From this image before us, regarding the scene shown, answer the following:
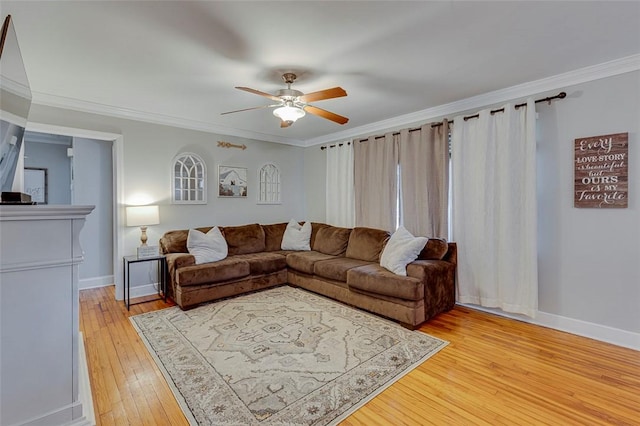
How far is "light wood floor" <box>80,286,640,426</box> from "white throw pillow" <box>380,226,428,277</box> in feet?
2.45

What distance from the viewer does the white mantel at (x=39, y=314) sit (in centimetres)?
135

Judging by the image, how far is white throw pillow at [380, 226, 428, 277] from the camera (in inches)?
130

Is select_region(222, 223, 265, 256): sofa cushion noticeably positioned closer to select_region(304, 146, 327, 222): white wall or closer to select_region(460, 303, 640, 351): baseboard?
select_region(304, 146, 327, 222): white wall

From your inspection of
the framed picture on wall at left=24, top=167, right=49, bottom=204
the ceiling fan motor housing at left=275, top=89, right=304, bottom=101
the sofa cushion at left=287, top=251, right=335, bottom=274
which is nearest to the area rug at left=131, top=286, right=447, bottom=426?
the sofa cushion at left=287, top=251, right=335, bottom=274

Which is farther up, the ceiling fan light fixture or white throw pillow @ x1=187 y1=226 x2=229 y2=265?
the ceiling fan light fixture

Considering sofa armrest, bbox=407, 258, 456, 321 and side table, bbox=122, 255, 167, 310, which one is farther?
side table, bbox=122, 255, 167, 310

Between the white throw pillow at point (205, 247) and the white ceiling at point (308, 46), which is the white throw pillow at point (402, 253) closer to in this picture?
the white ceiling at point (308, 46)

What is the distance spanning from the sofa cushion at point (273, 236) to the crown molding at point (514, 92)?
2176 mm

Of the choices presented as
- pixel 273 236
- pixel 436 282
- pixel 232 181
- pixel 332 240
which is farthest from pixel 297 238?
pixel 436 282

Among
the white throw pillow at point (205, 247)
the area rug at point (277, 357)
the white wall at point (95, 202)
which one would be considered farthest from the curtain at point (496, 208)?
the white wall at point (95, 202)

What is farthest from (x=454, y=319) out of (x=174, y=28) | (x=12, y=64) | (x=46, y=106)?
(x=46, y=106)

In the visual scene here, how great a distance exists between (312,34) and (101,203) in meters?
4.44

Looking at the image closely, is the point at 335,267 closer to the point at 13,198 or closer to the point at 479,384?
the point at 479,384

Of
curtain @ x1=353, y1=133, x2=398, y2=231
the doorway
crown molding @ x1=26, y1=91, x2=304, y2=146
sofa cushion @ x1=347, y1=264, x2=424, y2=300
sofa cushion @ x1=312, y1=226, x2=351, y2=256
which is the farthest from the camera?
sofa cushion @ x1=312, y1=226, x2=351, y2=256
